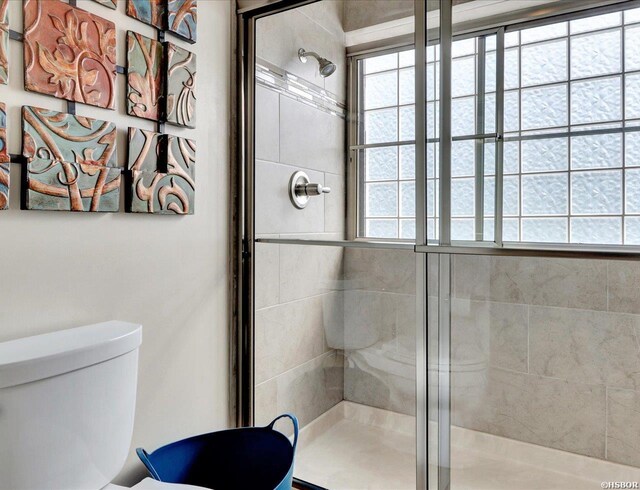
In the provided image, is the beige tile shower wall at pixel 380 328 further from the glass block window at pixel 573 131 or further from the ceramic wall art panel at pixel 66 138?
the ceramic wall art panel at pixel 66 138

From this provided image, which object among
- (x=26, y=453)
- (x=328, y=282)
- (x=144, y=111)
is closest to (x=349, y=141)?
(x=328, y=282)

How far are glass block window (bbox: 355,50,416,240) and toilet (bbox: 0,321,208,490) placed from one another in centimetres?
78

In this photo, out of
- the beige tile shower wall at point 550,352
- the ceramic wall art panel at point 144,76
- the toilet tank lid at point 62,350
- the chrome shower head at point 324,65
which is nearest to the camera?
the toilet tank lid at point 62,350

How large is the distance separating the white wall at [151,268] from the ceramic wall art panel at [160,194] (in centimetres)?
4

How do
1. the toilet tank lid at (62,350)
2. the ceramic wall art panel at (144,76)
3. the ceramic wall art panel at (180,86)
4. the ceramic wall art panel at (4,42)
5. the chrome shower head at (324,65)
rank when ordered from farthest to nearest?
1. the chrome shower head at (324,65)
2. the ceramic wall art panel at (180,86)
3. the ceramic wall art panel at (144,76)
4. the ceramic wall art panel at (4,42)
5. the toilet tank lid at (62,350)

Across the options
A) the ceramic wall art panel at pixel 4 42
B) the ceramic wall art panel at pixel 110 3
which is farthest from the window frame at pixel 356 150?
the ceramic wall art panel at pixel 4 42

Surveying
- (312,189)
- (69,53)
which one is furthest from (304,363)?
(69,53)

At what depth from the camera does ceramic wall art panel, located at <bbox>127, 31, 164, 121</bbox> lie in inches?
50.3

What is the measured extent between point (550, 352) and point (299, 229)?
33.6 inches

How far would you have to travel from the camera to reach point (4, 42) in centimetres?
100

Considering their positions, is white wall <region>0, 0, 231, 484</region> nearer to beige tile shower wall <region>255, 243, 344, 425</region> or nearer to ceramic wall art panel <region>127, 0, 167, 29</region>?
ceramic wall art panel <region>127, 0, 167, 29</region>

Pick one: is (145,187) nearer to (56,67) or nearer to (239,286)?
(56,67)

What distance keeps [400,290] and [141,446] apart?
0.91 metres

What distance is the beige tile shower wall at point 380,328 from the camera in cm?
140
